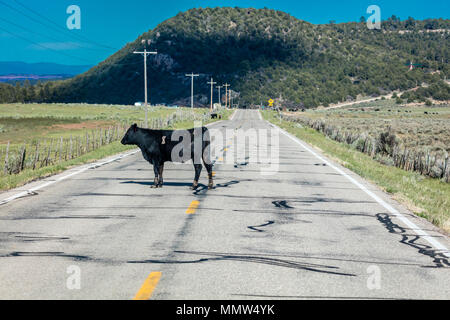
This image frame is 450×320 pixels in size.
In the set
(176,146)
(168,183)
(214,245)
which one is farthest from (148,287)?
(168,183)

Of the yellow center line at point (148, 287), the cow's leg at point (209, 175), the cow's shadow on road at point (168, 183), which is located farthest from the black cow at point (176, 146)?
the yellow center line at point (148, 287)

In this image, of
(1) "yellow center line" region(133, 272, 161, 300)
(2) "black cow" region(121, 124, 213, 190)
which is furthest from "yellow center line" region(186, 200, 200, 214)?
(1) "yellow center line" region(133, 272, 161, 300)

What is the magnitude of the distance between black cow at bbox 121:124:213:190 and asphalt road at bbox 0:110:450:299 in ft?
2.66

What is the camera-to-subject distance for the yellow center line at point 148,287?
17.1 feet

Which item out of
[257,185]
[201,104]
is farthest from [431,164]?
[201,104]

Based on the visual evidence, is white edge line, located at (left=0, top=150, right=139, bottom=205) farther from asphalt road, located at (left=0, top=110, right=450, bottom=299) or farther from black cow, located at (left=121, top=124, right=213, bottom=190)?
black cow, located at (left=121, top=124, right=213, bottom=190)

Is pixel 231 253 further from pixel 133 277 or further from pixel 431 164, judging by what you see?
pixel 431 164

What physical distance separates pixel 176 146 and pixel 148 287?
7.41 meters

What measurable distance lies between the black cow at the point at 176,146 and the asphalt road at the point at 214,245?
81 centimetres

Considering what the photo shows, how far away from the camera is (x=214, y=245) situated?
746cm

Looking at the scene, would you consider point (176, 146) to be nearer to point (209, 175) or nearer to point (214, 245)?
point (209, 175)

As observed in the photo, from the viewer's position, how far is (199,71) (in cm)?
19850
